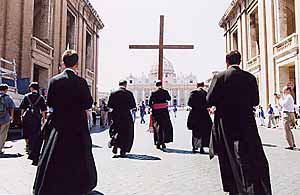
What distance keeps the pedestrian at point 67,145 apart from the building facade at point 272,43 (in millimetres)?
19061

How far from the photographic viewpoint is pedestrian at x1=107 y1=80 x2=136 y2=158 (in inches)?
318

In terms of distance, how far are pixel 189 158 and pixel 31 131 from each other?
441cm

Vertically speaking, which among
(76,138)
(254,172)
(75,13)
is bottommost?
(254,172)

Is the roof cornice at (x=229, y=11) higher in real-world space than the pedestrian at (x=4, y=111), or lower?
higher

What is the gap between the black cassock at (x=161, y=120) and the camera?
31.0ft

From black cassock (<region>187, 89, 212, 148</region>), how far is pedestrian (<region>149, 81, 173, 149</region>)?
0.85 metres

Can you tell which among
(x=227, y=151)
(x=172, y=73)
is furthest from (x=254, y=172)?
(x=172, y=73)

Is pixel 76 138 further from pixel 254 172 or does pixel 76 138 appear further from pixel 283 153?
pixel 283 153

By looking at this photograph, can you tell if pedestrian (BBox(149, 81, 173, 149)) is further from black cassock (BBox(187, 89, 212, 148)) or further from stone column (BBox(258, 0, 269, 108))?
stone column (BBox(258, 0, 269, 108))

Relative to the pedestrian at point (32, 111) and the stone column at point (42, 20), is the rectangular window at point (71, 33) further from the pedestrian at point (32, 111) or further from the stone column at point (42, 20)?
the pedestrian at point (32, 111)

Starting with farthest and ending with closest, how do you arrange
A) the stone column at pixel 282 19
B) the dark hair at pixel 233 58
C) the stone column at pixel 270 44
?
1. the stone column at pixel 270 44
2. the stone column at pixel 282 19
3. the dark hair at pixel 233 58

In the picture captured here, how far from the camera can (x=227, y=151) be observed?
13.5 feet

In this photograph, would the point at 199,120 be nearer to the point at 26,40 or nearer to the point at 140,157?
the point at 140,157

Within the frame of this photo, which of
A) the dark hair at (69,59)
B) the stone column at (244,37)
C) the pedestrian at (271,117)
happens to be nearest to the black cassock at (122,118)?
the dark hair at (69,59)
